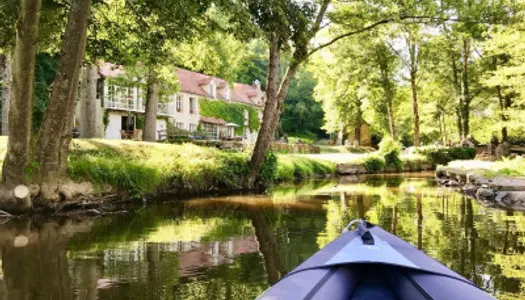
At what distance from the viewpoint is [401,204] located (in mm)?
13133

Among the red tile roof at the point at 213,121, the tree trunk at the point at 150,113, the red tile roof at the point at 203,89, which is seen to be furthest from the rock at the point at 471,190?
the red tile roof at the point at 213,121

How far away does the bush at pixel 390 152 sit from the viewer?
31531 mm

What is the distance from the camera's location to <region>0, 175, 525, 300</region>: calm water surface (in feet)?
16.9

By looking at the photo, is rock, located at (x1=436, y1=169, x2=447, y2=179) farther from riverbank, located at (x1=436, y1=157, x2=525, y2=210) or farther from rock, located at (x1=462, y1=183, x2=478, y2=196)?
rock, located at (x1=462, y1=183, x2=478, y2=196)

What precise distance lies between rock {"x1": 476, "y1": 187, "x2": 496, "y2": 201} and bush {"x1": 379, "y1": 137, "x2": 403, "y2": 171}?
658 inches

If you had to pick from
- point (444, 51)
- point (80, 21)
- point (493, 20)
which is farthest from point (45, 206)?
point (444, 51)

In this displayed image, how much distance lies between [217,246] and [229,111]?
139 ft

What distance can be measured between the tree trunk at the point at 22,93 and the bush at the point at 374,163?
23.6m

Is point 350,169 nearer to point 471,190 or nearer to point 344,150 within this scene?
point 471,190

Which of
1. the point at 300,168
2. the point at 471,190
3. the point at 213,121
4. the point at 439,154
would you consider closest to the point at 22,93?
the point at 471,190

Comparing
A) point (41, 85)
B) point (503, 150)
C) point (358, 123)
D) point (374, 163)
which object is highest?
point (41, 85)

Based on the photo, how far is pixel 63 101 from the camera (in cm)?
1023

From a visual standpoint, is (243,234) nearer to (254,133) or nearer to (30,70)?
(30,70)

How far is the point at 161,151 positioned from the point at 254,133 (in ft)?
118
